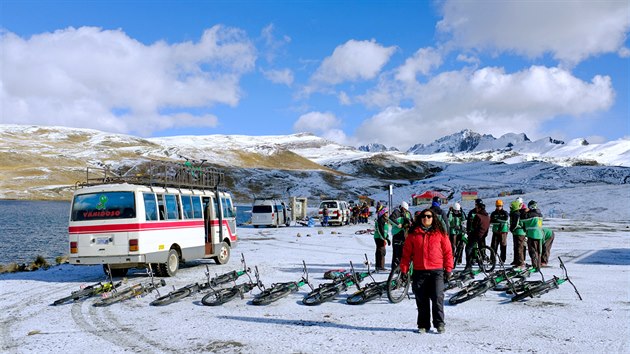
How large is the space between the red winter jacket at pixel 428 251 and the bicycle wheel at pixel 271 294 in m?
3.84

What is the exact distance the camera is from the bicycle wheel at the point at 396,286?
36.9 feet

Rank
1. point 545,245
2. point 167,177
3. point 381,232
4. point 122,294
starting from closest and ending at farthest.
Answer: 1. point 122,294
2. point 381,232
3. point 167,177
4. point 545,245

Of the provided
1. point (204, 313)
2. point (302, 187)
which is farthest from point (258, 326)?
point (302, 187)

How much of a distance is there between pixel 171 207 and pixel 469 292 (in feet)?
30.3

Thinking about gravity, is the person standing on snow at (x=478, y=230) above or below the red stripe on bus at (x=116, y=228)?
below

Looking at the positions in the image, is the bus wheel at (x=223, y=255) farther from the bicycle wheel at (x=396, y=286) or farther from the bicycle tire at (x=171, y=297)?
the bicycle wheel at (x=396, y=286)

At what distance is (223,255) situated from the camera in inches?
762

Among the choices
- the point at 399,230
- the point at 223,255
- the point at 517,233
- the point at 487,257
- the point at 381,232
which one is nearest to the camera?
the point at 399,230

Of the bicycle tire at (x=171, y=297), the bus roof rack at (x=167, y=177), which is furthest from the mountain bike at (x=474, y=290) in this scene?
the bus roof rack at (x=167, y=177)

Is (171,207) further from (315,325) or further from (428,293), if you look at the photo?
(428,293)

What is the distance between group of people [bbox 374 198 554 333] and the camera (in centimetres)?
841

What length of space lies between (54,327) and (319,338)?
16.0ft

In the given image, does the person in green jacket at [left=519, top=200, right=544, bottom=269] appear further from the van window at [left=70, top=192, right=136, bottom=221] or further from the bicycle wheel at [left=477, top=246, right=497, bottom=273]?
the van window at [left=70, top=192, right=136, bottom=221]

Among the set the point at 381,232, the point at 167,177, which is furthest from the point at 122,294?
the point at 381,232
